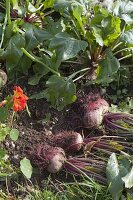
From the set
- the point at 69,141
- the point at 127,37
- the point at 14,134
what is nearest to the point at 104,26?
the point at 127,37

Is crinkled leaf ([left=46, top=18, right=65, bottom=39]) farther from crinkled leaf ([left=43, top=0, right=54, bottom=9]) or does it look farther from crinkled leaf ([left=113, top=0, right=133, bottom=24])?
crinkled leaf ([left=113, top=0, right=133, bottom=24])

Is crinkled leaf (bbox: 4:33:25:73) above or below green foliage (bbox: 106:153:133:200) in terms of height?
above

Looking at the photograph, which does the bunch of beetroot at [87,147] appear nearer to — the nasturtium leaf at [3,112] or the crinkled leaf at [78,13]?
the nasturtium leaf at [3,112]

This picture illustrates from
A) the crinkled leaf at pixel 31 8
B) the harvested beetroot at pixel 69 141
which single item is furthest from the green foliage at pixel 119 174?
the crinkled leaf at pixel 31 8

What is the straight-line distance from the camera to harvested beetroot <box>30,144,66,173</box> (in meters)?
3.03

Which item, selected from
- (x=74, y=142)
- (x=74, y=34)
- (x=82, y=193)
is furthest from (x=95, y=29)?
(x=82, y=193)

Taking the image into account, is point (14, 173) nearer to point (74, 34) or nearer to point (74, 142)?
point (74, 142)

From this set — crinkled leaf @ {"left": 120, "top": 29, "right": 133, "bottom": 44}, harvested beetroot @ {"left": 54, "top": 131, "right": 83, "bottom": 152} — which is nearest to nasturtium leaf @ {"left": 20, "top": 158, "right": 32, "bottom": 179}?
harvested beetroot @ {"left": 54, "top": 131, "right": 83, "bottom": 152}

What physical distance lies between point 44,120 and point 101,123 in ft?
1.22

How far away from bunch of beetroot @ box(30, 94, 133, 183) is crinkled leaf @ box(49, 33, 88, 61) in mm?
360

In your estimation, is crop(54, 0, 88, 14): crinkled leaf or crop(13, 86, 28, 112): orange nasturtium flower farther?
crop(54, 0, 88, 14): crinkled leaf

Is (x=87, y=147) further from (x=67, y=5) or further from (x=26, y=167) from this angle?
(x=67, y=5)

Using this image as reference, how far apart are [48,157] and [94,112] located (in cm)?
43

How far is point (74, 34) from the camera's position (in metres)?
3.38
